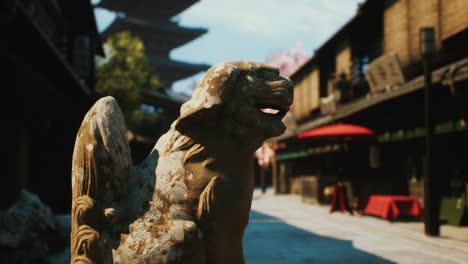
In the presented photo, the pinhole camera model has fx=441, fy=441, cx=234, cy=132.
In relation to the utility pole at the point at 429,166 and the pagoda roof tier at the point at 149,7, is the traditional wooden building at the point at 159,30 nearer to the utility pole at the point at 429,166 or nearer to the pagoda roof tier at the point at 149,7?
the pagoda roof tier at the point at 149,7

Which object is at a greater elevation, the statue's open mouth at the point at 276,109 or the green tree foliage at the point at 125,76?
the green tree foliage at the point at 125,76

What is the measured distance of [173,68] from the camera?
132 ft

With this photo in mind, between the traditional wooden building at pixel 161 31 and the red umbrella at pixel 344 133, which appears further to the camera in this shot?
the traditional wooden building at pixel 161 31

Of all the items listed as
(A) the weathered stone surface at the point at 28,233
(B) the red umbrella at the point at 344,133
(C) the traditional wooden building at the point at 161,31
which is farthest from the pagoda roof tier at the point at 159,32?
(A) the weathered stone surface at the point at 28,233

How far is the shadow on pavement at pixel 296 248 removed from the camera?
5984 millimetres

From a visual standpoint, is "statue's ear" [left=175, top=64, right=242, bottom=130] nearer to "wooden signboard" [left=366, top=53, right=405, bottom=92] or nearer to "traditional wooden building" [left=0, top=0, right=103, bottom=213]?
"traditional wooden building" [left=0, top=0, right=103, bottom=213]

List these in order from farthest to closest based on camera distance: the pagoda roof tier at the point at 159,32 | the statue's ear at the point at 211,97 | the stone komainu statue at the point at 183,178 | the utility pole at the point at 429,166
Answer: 1. the pagoda roof tier at the point at 159,32
2. the utility pole at the point at 429,166
3. the statue's ear at the point at 211,97
4. the stone komainu statue at the point at 183,178

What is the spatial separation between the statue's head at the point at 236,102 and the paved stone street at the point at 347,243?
3.79 meters

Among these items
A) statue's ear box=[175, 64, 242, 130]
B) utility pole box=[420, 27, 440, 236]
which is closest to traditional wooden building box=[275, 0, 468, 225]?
utility pole box=[420, 27, 440, 236]

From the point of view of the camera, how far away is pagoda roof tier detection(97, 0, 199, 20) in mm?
38812

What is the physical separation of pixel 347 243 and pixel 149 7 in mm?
36789

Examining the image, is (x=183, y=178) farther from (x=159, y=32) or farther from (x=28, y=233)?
(x=159, y=32)

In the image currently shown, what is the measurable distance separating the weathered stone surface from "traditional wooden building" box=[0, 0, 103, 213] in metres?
0.48

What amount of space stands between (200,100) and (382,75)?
A: 34.0 ft
